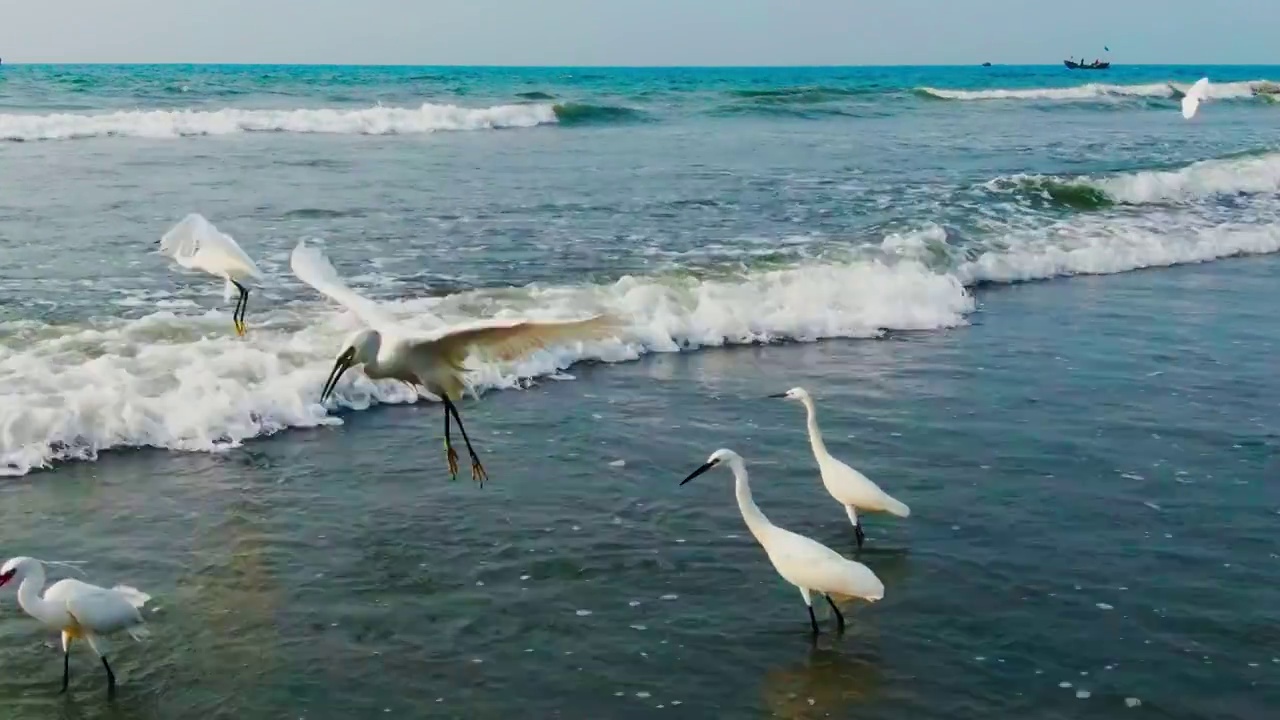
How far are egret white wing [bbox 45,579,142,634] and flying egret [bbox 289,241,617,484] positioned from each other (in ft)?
4.04

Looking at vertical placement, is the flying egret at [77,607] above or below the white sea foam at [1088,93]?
below

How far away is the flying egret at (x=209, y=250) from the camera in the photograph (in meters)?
8.48

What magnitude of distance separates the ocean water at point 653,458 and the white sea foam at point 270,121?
11.2 m

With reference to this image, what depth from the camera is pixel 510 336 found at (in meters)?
5.68

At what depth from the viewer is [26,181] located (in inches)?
727

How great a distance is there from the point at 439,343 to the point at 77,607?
1933mm

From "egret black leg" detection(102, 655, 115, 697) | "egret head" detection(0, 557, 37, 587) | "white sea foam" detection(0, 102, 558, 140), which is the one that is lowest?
"egret black leg" detection(102, 655, 115, 697)

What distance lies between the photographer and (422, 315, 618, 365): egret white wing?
5301mm

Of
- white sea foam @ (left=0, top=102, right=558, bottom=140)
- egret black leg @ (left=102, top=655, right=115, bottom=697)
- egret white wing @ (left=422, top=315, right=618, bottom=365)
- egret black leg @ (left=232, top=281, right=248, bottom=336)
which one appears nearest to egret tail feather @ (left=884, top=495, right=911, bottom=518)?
egret white wing @ (left=422, top=315, right=618, bottom=365)

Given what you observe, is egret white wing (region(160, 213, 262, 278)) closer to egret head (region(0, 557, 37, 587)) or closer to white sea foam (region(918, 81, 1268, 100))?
egret head (region(0, 557, 37, 587))

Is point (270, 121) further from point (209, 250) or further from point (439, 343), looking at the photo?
point (439, 343)

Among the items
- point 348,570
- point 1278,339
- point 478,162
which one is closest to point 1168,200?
point 1278,339

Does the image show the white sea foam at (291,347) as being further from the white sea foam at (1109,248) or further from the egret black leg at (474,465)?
the white sea foam at (1109,248)

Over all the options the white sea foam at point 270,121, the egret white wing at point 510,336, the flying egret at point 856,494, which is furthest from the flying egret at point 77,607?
the white sea foam at point 270,121
